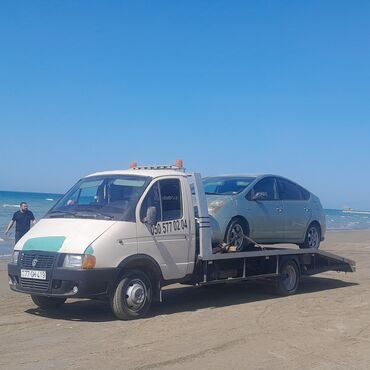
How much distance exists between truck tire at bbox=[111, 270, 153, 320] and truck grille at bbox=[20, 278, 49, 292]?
0.95 meters

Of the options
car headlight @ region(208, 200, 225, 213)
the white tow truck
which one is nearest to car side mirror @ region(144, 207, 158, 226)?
the white tow truck

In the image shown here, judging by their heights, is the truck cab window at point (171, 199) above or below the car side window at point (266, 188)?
below

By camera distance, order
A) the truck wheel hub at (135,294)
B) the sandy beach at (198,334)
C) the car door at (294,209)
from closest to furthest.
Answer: the sandy beach at (198,334)
the truck wheel hub at (135,294)
the car door at (294,209)

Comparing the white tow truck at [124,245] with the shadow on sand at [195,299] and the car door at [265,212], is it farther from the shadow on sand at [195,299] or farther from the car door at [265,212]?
the car door at [265,212]

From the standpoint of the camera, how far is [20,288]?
8.78 meters

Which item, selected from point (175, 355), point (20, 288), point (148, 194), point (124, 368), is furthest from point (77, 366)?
point (148, 194)

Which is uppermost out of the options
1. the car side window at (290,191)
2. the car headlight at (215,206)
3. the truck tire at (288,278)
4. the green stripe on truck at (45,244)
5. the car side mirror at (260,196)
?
the car side window at (290,191)

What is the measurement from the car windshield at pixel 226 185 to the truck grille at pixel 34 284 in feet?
12.7

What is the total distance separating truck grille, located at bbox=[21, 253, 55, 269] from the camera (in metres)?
8.45

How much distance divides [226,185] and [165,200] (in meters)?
2.21

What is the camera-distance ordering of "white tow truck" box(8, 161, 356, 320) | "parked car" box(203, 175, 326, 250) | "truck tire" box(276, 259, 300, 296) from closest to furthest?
"white tow truck" box(8, 161, 356, 320)
"parked car" box(203, 175, 326, 250)
"truck tire" box(276, 259, 300, 296)

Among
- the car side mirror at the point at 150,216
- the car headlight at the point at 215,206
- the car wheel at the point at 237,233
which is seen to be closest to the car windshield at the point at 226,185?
the car headlight at the point at 215,206

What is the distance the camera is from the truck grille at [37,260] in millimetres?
8455

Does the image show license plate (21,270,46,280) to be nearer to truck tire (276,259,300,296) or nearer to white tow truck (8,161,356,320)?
white tow truck (8,161,356,320)
